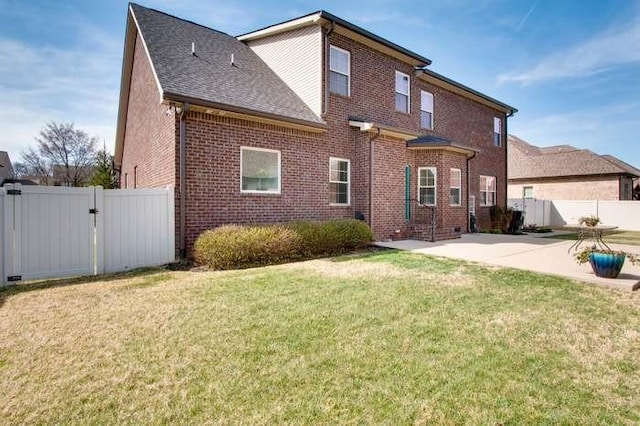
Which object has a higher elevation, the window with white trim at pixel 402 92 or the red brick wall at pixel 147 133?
the window with white trim at pixel 402 92

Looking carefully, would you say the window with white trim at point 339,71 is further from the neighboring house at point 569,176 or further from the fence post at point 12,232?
the neighboring house at point 569,176

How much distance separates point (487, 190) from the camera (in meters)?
18.8

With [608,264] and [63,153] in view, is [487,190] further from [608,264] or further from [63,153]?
[63,153]

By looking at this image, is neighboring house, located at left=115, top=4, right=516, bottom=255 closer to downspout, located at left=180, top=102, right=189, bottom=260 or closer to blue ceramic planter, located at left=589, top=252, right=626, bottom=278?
downspout, located at left=180, top=102, right=189, bottom=260

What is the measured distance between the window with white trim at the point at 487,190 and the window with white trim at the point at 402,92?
7.25 m

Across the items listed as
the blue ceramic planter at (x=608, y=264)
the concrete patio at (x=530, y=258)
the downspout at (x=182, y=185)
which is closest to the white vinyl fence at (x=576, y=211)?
the concrete patio at (x=530, y=258)

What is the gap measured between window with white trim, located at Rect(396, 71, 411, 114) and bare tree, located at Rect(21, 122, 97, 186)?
29.9 meters

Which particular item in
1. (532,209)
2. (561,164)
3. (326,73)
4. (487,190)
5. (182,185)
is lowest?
(532,209)

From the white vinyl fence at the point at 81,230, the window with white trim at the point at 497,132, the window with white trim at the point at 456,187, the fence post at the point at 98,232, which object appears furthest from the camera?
the window with white trim at the point at 497,132

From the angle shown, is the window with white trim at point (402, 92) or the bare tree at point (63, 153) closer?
the window with white trim at point (402, 92)

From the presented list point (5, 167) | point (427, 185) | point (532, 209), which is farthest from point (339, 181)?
point (5, 167)

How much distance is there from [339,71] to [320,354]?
35.0ft

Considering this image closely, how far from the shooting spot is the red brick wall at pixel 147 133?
29.2 ft

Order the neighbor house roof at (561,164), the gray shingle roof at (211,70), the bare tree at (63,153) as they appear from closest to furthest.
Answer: the gray shingle roof at (211,70) → the neighbor house roof at (561,164) → the bare tree at (63,153)
